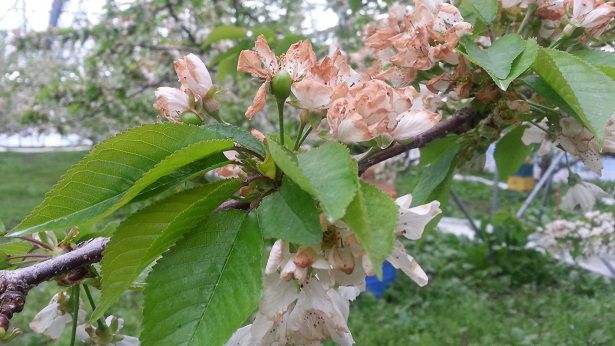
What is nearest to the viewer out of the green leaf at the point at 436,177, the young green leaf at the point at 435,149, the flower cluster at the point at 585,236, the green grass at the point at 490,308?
the green leaf at the point at 436,177

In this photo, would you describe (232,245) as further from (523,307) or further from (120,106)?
(120,106)

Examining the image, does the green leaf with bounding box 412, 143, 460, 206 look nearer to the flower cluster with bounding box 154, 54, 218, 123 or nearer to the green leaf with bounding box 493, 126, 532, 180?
the green leaf with bounding box 493, 126, 532, 180

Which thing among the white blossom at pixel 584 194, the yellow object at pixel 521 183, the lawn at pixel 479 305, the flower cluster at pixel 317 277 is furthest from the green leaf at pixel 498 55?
the yellow object at pixel 521 183

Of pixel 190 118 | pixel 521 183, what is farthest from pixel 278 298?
pixel 521 183

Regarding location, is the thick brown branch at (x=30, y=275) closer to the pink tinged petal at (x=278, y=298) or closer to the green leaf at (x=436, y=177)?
the pink tinged petal at (x=278, y=298)

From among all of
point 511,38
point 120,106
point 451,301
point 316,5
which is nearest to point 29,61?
point 120,106

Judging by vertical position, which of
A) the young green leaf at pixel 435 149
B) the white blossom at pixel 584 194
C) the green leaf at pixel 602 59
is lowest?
the white blossom at pixel 584 194

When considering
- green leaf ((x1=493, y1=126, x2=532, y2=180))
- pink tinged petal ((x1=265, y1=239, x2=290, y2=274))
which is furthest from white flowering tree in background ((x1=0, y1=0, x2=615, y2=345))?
green leaf ((x1=493, y1=126, x2=532, y2=180))
